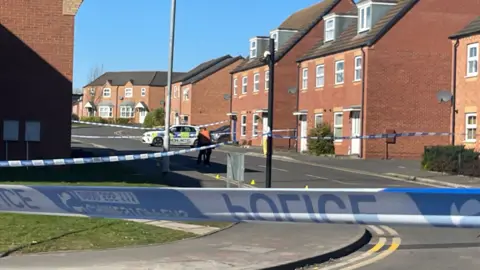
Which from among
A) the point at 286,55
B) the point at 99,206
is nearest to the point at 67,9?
the point at 99,206

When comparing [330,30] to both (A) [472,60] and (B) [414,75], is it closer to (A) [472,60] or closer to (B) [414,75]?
(B) [414,75]

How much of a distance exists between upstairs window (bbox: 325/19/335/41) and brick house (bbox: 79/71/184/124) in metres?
61.8

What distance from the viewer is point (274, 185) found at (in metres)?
22.2

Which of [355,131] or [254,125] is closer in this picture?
[355,131]

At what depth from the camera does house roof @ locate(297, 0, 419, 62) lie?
1415 inches

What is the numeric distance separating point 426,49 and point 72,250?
95.7 ft

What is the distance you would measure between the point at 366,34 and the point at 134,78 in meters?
79.9

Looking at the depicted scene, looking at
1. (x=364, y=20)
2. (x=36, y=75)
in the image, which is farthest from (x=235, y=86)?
(x=36, y=75)

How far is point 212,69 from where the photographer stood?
73062mm

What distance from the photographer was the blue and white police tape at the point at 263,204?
669 centimetres

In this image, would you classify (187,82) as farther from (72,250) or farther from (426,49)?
(72,250)

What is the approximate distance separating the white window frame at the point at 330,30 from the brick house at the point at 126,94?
61.8m

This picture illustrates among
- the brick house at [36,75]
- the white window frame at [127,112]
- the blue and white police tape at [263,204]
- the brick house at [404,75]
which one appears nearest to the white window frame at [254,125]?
the brick house at [404,75]

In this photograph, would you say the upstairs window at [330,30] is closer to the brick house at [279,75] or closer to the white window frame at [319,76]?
the white window frame at [319,76]
